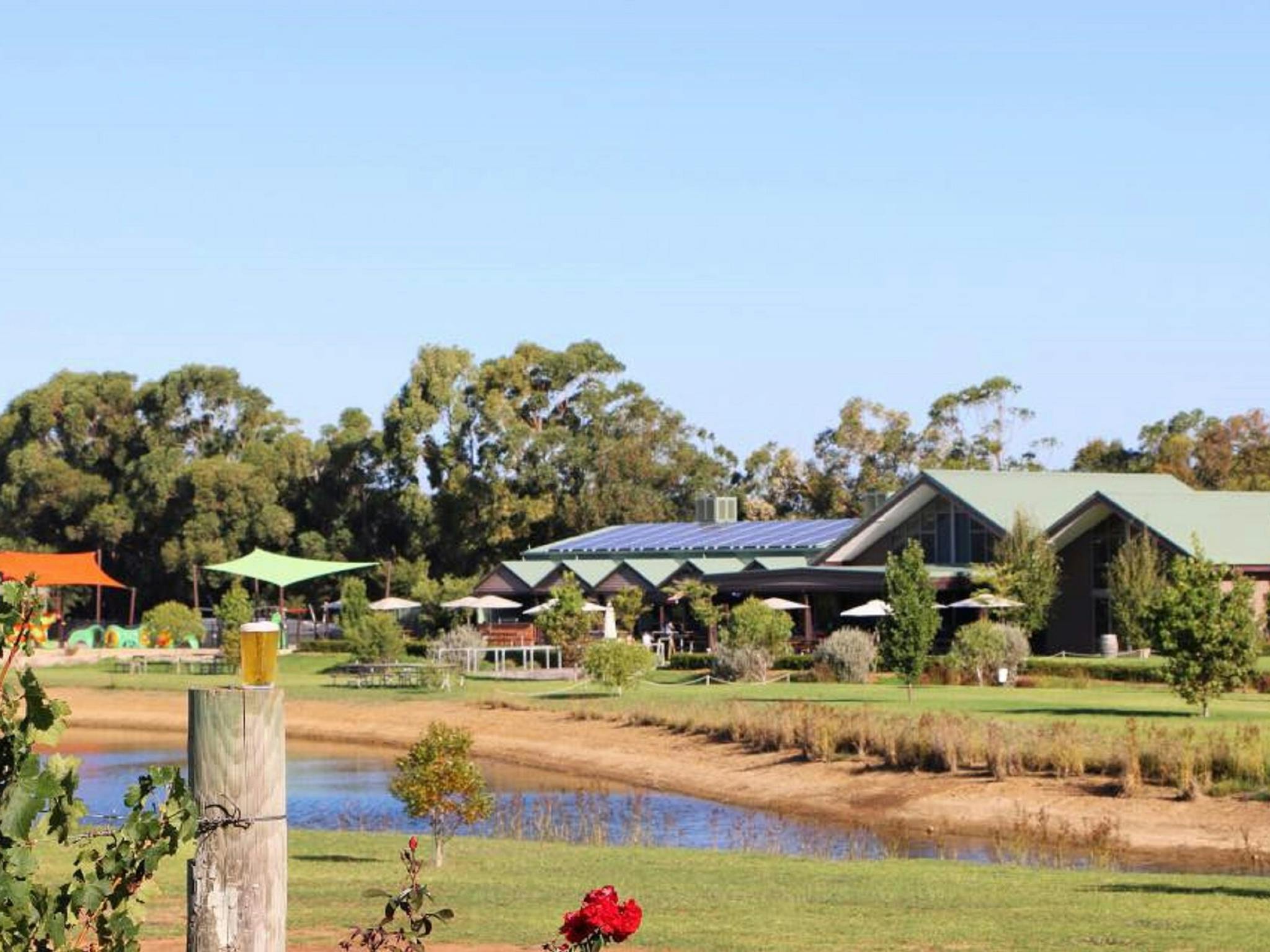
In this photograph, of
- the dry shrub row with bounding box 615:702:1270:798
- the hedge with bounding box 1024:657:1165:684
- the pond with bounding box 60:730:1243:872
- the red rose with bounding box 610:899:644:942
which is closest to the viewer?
the red rose with bounding box 610:899:644:942

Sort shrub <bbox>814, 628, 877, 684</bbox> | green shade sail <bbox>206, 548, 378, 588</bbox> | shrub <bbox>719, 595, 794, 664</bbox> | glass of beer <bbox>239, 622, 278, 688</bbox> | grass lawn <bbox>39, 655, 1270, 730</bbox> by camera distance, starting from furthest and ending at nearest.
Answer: green shade sail <bbox>206, 548, 378, 588</bbox>
shrub <bbox>719, 595, 794, 664</bbox>
shrub <bbox>814, 628, 877, 684</bbox>
grass lawn <bbox>39, 655, 1270, 730</bbox>
glass of beer <bbox>239, 622, 278, 688</bbox>

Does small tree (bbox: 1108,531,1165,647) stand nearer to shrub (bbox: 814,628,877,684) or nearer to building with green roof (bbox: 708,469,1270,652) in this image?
building with green roof (bbox: 708,469,1270,652)

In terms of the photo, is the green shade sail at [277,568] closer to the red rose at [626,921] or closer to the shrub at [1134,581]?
the shrub at [1134,581]

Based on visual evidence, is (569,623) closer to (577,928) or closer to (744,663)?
(744,663)

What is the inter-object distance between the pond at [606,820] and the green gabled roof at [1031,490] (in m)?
22.9

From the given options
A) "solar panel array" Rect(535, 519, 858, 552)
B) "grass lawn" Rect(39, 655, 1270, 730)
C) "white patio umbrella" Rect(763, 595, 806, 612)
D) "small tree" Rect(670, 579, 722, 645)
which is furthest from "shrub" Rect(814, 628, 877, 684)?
"solar panel array" Rect(535, 519, 858, 552)

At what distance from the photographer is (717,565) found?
197 feet

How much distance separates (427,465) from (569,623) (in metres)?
29.3

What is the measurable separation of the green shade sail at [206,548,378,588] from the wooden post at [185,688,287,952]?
5331 cm

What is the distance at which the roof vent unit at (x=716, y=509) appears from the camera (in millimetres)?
70938

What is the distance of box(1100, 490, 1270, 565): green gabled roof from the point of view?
158ft

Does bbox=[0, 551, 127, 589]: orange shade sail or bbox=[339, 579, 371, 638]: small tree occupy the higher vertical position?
bbox=[0, 551, 127, 589]: orange shade sail

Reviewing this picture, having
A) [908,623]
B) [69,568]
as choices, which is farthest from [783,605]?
[69,568]

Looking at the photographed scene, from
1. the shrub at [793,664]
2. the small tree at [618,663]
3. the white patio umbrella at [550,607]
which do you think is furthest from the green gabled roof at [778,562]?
the small tree at [618,663]
